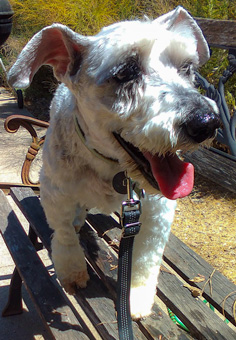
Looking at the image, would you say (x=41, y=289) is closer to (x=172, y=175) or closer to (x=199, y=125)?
(x=172, y=175)

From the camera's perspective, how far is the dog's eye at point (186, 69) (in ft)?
6.26

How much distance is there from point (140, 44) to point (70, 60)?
0.39 m

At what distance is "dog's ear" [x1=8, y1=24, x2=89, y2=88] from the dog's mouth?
434mm

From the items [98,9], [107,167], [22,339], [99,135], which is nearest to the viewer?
[99,135]

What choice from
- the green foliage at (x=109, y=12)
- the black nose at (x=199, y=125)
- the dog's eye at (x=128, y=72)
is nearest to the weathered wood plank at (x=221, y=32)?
the green foliage at (x=109, y=12)

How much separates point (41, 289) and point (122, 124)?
1.03 m

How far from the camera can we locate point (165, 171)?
1.75 m

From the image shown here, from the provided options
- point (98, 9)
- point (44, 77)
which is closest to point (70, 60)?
point (98, 9)

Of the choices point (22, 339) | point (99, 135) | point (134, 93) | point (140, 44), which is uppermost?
point (140, 44)

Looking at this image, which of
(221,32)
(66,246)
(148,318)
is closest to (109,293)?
(148,318)

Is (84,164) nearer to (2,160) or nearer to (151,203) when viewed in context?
(151,203)

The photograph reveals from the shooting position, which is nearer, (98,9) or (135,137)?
(135,137)

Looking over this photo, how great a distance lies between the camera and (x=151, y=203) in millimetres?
2158

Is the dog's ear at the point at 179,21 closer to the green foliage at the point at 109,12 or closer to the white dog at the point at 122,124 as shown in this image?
the white dog at the point at 122,124
